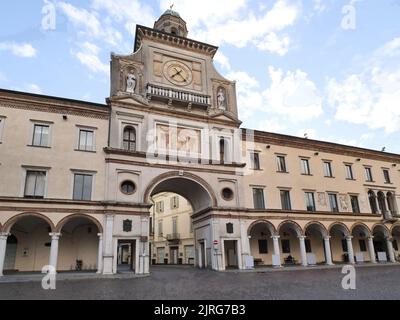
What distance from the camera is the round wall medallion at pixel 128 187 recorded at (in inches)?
887

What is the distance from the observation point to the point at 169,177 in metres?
24.0

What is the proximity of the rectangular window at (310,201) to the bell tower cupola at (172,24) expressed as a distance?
2066 cm

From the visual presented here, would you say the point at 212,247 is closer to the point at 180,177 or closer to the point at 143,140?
the point at 180,177

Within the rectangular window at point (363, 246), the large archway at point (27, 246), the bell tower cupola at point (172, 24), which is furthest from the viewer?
the rectangular window at point (363, 246)

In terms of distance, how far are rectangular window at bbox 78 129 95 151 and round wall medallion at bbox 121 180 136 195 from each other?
3496mm

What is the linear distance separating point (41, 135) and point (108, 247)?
9.26 metres

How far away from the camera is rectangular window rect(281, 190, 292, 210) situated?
1106 inches

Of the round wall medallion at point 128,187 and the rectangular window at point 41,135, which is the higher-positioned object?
the rectangular window at point 41,135

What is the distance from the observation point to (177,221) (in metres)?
42.8

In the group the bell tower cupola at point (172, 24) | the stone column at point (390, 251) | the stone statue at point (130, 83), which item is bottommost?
the stone column at point (390, 251)

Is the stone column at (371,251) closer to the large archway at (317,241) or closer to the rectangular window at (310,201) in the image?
the large archway at (317,241)

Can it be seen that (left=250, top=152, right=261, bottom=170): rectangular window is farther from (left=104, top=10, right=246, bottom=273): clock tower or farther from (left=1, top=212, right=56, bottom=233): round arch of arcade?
(left=1, top=212, right=56, bottom=233): round arch of arcade

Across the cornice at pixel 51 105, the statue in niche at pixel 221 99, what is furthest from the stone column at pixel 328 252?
the cornice at pixel 51 105
